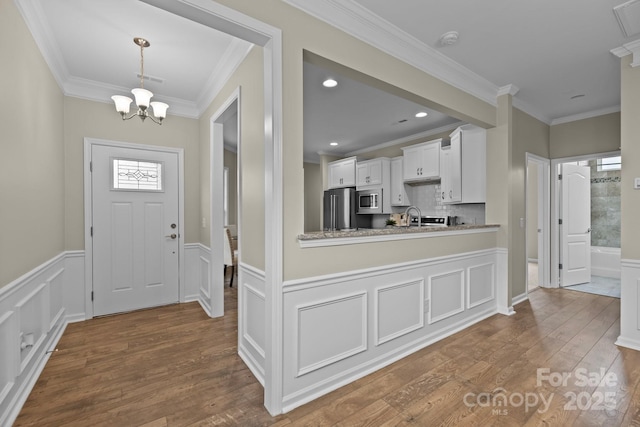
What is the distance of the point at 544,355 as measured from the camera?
2502 millimetres

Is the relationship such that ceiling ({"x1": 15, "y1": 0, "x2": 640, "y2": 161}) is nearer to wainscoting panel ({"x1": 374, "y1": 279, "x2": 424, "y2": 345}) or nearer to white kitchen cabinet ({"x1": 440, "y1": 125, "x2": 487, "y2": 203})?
white kitchen cabinet ({"x1": 440, "y1": 125, "x2": 487, "y2": 203})

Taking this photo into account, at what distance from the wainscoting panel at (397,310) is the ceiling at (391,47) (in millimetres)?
1948

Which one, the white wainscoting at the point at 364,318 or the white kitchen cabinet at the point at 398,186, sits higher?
the white kitchen cabinet at the point at 398,186

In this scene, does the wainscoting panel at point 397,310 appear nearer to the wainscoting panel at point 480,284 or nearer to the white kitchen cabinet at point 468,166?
the wainscoting panel at point 480,284

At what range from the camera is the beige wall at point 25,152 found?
176 centimetres

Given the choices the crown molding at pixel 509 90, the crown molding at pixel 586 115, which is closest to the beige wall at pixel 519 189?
the crown molding at pixel 509 90

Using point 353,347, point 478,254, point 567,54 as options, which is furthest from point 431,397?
point 567,54

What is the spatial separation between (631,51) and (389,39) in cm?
222

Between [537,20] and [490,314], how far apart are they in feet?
9.56

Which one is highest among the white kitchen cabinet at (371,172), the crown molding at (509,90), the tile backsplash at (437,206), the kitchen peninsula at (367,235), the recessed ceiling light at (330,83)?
the recessed ceiling light at (330,83)

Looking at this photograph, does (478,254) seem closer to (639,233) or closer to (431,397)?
(639,233)

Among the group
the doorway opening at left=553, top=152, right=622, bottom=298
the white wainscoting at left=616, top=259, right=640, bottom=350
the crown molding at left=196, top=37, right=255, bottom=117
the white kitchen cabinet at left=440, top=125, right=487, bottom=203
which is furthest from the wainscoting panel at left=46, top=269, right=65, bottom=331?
the doorway opening at left=553, top=152, right=622, bottom=298

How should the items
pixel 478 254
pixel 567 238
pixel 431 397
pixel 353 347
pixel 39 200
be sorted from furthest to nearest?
pixel 567 238
pixel 478 254
pixel 39 200
pixel 353 347
pixel 431 397

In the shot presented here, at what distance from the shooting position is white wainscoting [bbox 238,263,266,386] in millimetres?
2133
